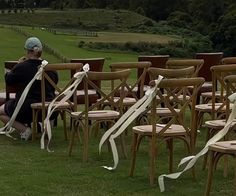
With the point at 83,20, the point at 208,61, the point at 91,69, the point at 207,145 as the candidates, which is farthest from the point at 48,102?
the point at 83,20

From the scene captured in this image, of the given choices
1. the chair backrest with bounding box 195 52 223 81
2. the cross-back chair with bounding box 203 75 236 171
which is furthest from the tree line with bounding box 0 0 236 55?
the cross-back chair with bounding box 203 75 236 171

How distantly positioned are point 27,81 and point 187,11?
10822 centimetres

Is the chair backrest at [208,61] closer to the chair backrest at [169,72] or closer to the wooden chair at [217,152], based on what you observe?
the chair backrest at [169,72]

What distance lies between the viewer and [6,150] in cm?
898

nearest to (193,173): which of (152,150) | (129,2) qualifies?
(152,150)

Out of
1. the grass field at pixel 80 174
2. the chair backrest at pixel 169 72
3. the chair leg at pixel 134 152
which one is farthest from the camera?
the chair backrest at pixel 169 72

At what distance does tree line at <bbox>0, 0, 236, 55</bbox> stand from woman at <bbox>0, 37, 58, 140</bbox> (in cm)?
5318

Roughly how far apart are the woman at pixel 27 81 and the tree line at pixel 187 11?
53182mm

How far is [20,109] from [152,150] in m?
3.10

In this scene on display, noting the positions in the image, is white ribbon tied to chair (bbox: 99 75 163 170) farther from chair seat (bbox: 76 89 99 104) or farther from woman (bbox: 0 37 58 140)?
chair seat (bbox: 76 89 99 104)

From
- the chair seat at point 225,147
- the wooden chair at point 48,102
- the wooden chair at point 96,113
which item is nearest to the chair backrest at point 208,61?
the wooden chair at point 48,102

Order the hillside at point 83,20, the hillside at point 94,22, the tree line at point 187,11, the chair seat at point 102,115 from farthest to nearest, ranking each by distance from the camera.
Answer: the hillside at point 83,20 < the hillside at point 94,22 < the tree line at point 187,11 < the chair seat at point 102,115

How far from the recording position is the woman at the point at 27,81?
31.8ft

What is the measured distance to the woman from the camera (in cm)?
969
